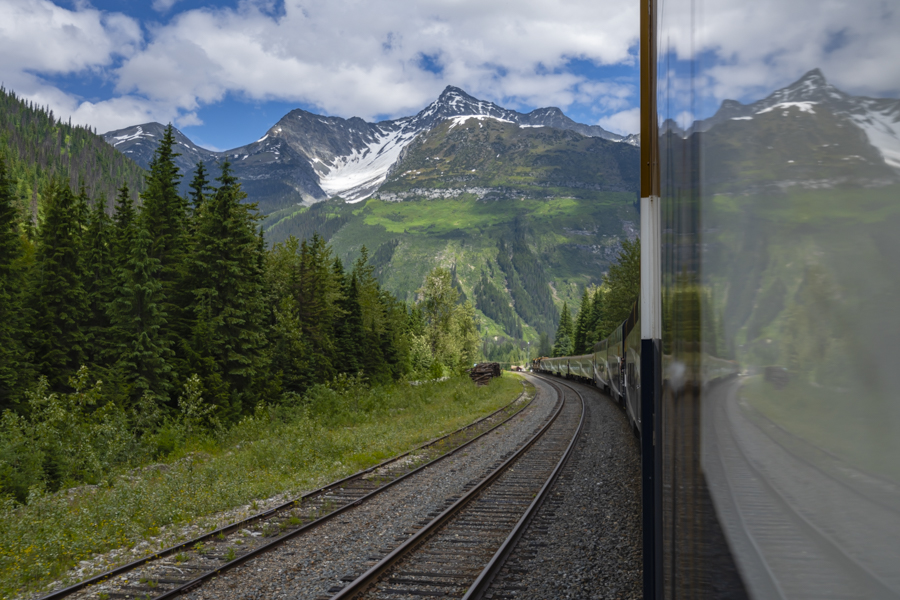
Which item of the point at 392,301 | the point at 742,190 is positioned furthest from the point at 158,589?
the point at 392,301

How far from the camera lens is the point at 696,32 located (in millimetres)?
1445

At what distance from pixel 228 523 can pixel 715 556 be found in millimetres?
10492

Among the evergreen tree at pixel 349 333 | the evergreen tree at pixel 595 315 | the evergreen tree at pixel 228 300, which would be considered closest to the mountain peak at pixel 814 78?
the evergreen tree at pixel 228 300

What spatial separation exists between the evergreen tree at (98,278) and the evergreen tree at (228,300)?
5.50m

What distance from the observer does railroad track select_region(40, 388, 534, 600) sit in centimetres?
740

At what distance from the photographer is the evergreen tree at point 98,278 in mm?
32156

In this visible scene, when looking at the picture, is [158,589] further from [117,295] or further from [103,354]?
[117,295]

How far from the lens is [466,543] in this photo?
883 centimetres

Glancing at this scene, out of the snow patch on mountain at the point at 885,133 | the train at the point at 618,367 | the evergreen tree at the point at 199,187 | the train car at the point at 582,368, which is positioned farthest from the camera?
the train car at the point at 582,368

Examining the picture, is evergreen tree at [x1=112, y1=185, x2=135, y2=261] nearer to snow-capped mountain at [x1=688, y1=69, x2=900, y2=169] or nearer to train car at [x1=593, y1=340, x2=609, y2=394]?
train car at [x1=593, y1=340, x2=609, y2=394]

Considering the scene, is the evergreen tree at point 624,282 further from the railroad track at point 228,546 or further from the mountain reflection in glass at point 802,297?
the mountain reflection in glass at point 802,297

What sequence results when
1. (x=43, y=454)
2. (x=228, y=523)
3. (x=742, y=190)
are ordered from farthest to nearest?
(x=43, y=454)
(x=228, y=523)
(x=742, y=190)

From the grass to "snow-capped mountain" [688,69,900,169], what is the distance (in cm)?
975

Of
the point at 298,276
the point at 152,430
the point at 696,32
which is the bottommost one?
the point at 152,430
